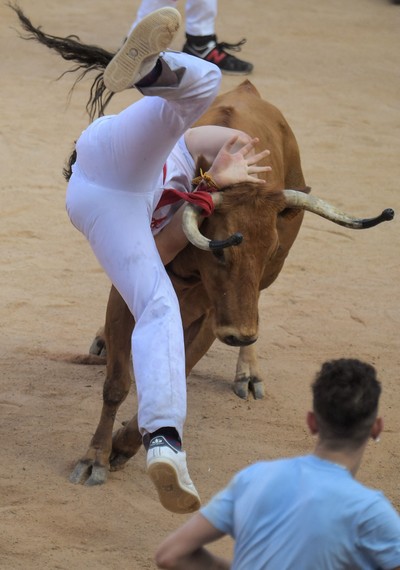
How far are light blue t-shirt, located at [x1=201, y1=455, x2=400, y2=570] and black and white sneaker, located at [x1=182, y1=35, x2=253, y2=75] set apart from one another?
7.97 meters

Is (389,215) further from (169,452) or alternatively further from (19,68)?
(19,68)

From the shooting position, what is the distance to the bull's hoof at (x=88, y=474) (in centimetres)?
516

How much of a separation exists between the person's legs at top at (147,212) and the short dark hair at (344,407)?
1.36 m

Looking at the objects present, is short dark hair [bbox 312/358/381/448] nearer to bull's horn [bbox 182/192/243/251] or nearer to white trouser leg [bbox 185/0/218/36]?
bull's horn [bbox 182/192/243/251]

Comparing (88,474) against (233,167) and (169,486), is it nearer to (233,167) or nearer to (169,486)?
(169,486)

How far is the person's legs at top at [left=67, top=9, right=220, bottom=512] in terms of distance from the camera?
416 cm

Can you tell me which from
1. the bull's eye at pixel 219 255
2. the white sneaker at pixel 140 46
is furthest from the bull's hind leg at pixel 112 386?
the white sneaker at pixel 140 46

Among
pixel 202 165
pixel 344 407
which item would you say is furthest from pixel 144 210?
pixel 344 407

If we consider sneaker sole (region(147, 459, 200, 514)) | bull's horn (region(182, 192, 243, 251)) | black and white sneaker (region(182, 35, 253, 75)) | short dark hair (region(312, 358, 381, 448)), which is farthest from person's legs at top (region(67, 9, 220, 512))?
black and white sneaker (region(182, 35, 253, 75))

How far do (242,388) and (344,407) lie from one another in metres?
3.45

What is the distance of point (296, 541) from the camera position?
2650mm

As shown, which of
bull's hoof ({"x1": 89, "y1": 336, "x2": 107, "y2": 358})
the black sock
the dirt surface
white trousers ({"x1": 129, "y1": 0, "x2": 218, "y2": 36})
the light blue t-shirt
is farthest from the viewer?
white trousers ({"x1": 129, "y1": 0, "x2": 218, "y2": 36})

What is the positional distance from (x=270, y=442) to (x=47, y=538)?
4.64 feet

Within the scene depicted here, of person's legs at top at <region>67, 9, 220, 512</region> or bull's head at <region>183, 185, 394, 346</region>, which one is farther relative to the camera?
bull's head at <region>183, 185, 394, 346</region>
